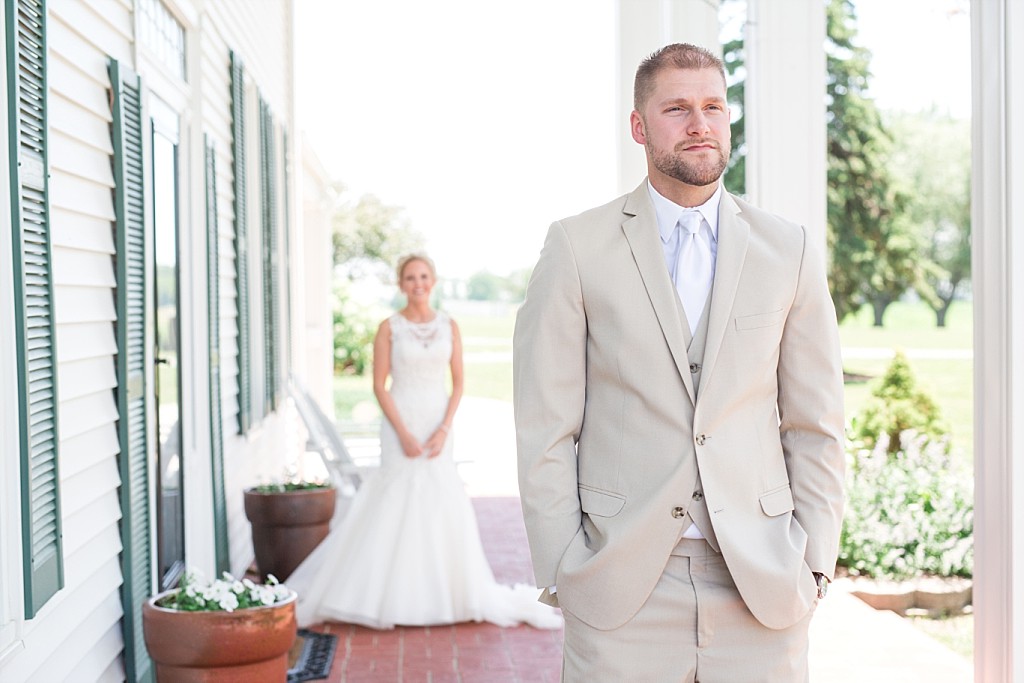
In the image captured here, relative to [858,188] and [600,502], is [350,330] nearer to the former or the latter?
[858,188]

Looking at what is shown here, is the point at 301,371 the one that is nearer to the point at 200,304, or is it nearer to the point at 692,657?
the point at 200,304

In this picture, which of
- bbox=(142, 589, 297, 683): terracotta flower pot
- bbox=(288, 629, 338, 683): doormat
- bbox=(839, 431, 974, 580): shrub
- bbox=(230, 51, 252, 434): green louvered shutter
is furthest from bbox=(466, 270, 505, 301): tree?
bbox=(142, 589, 297, 683): terracotta flower pot

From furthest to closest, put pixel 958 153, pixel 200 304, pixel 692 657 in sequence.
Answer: pixel 958 153 < pixel 200 304 < pixel 692 657

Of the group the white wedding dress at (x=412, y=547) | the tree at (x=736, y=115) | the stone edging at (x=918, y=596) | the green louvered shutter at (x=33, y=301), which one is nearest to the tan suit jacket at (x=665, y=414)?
the green louvered shutter at (x=33, y=301)

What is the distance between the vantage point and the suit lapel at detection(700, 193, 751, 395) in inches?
91.3

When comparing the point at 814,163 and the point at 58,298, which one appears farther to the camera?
the point at 814,163

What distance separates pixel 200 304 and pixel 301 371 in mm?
5384

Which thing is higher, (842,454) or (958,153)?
(958,153)

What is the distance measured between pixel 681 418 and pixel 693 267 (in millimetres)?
316

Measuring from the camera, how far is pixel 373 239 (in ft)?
117

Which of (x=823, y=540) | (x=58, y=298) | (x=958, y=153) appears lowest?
(x=823, y=540)

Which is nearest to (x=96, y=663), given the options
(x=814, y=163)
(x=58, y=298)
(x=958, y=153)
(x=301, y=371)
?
(x=58, y=298)

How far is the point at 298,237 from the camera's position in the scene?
36.7 feet

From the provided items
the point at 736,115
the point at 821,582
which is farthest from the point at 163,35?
the point at 736,115
